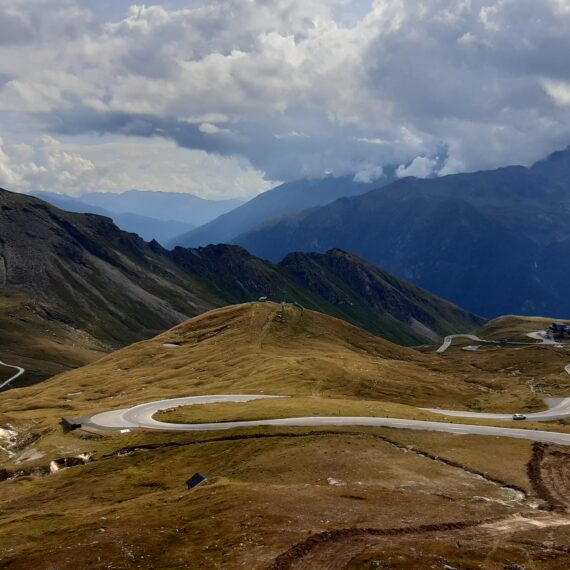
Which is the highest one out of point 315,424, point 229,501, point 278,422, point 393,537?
point 393,537

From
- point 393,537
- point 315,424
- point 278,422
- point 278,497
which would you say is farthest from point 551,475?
point 278,422

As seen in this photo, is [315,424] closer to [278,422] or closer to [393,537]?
[278,422]

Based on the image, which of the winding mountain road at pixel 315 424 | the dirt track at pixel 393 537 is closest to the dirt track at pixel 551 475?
the dirt track at pixel 393 537

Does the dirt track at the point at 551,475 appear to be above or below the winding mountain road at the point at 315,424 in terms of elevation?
above

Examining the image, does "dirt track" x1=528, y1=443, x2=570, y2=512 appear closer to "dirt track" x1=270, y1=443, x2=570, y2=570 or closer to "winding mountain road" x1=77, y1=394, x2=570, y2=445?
"dirt track" x1=270, y1=443, x2=570, y2=570

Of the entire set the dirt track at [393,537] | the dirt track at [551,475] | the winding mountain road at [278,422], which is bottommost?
the winding mountain road at [278,422]

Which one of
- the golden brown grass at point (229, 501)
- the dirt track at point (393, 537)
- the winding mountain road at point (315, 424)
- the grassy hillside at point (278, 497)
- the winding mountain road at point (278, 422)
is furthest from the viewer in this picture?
the winding mountain road at point (278, 422)

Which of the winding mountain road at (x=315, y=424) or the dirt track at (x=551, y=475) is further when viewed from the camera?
the winding mountain road at (x=315, y=424)

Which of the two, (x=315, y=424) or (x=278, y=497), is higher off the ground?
(x=278, y=497)

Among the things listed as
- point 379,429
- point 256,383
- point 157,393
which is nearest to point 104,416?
point 157,393

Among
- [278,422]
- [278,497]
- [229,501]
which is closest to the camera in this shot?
[229,501]

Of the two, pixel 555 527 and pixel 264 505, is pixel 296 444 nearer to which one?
pixel 264 505

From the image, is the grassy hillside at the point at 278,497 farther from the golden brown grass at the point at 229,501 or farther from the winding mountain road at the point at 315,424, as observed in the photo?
the winding mountain road at the point at 315,424
